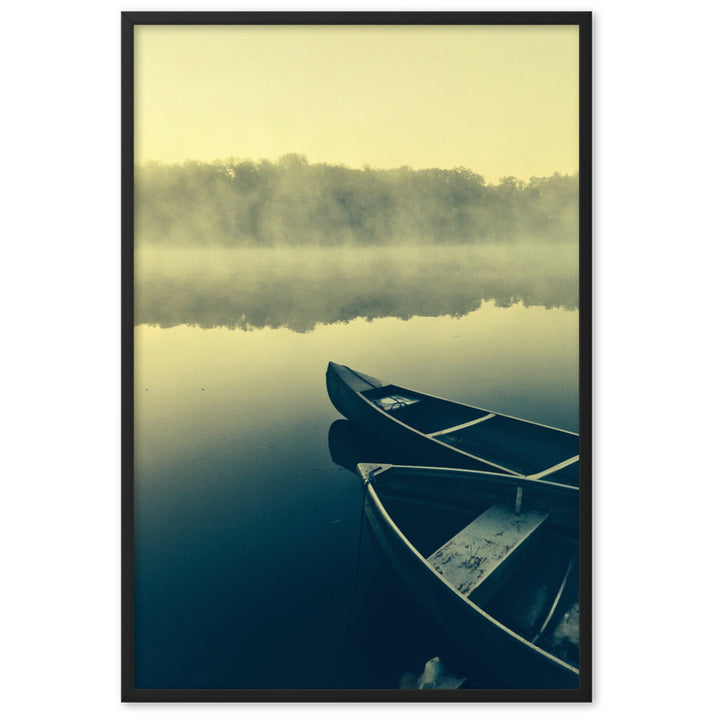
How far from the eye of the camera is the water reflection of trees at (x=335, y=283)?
4.26 ft

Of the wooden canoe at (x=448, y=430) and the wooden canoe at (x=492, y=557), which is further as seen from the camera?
the wooden canoe at (x=448, y=430)

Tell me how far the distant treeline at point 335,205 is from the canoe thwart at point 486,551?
750 mm

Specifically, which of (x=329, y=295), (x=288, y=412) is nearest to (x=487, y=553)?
(x=288, y=412)

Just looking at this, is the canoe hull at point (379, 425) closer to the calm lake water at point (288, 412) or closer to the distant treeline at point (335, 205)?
the calm lake water at point (288, 412)

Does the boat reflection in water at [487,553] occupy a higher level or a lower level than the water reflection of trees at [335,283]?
lower

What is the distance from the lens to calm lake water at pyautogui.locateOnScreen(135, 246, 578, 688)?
50.1 inches

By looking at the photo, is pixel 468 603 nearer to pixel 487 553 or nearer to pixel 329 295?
pixel 487 553

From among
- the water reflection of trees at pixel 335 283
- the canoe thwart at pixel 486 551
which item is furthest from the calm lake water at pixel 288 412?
the canoe thwart at pixel 486 551

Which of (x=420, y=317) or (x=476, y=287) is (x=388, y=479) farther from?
(x=476, y=287)

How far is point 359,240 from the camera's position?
131 centimetres

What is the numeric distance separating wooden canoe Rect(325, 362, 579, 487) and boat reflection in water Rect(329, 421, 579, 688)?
35 mm

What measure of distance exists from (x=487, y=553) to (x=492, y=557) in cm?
2

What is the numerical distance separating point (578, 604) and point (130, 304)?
1379mm
